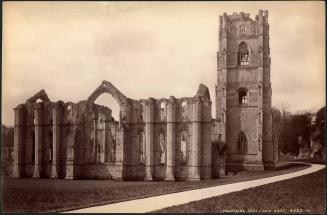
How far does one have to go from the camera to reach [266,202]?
57.7 ft

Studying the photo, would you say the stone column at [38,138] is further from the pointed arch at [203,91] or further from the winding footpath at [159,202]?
the winding footpath at [159,202]

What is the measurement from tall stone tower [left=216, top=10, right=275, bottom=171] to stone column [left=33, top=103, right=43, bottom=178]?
1678cm

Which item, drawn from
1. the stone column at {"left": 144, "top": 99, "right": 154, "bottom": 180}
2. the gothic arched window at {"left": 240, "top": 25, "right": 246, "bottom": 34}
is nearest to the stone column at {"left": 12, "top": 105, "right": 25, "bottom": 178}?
the stone column at {"left": 144, "top": 99, "right": 154, "bottom": 180}

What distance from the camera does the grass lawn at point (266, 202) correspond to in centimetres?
Result: 1630

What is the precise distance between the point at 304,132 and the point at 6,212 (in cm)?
3464

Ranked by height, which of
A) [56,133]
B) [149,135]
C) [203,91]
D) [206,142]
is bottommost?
[206,142]

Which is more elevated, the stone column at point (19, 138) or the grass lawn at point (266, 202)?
the stone column at point (19, 138)

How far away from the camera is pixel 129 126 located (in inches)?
1277

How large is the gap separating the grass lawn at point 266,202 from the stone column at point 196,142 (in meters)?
9.09

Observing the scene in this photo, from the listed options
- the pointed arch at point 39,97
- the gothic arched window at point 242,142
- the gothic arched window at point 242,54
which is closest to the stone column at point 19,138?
the pointed arch at point 39,97

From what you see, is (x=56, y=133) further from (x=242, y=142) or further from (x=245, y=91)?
(x=245, y=91)

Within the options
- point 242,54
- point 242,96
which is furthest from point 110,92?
point 242,54

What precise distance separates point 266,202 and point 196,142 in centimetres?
1306

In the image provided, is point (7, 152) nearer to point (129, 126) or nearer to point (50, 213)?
point (129, 126)
